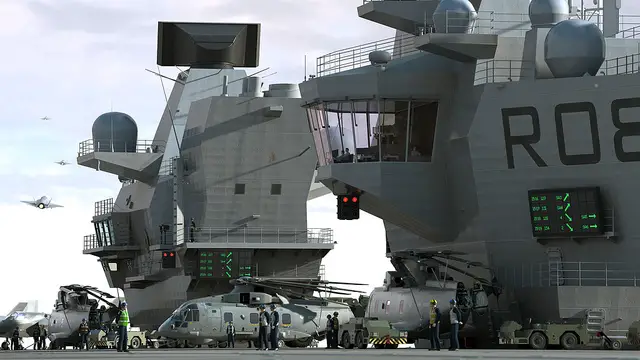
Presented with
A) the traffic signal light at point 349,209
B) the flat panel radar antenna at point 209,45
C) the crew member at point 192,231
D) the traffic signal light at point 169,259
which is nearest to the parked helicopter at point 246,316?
the traffic signal light at point 349,209

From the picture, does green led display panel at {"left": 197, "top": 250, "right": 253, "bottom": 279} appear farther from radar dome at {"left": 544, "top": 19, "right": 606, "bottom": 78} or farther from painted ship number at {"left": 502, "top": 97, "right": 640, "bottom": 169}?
radar dome at {"left": 544, "top": 19, "right": 606, "bottom": 78}

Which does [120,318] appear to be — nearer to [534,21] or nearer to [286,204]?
[534,21]

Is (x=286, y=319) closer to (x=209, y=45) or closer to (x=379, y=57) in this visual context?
(x=379, y=57)

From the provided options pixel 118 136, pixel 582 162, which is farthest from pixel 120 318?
pixel 118 136

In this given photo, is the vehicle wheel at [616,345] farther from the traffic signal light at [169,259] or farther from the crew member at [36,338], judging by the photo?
the crew member at [36,338]

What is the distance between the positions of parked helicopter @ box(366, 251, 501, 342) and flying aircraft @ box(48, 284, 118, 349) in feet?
63.8

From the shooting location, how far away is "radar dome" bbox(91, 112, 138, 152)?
79.2 meters

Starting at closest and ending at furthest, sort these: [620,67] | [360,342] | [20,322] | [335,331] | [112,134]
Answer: [360,342], [335,331], [620,67], [112,134], [20,322]

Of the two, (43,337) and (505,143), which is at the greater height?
(505,143)

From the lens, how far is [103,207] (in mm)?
87750

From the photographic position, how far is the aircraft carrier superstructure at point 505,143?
50.1 metres

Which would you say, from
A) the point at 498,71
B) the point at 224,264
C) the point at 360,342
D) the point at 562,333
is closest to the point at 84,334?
the point at 224,264

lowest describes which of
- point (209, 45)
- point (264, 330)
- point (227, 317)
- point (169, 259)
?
point (264, 330)

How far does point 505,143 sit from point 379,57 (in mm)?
7088
